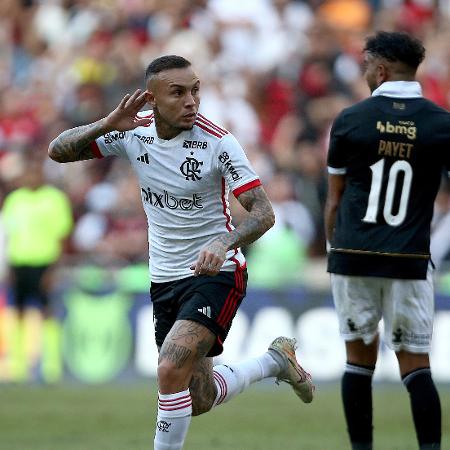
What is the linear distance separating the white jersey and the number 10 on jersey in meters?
0.87

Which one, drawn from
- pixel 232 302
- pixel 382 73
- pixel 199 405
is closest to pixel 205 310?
pixel 232 302

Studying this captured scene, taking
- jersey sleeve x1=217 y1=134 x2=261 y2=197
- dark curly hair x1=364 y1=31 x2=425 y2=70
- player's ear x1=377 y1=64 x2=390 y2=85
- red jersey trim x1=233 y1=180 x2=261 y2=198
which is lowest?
red jersey trim x1=233 y1=180 x2=261 y2=198

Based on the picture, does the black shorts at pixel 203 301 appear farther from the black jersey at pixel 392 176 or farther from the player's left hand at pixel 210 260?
the black jersey at pixel 392 176

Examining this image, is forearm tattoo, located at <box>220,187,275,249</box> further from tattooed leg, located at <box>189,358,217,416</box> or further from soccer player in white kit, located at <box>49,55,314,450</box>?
tattooed leg, located at <box>189,358,217,416</box>

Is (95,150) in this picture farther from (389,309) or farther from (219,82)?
(219,82)

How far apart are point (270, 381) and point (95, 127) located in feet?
27.8

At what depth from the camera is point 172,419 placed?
7211mm

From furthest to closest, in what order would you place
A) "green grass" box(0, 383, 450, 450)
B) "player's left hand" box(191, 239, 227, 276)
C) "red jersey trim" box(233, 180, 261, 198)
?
"green grass" box(0, 383, 450, 450) → "red jersey trim" box(233, 180, 261, 198) → "player's left hand" box(191, 239, 227, 276)

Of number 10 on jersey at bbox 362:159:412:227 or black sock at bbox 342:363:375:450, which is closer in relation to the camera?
number 10 on jersey at bbox 362:159:412:227

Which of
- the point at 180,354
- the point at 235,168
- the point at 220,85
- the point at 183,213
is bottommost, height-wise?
the point at 180,354

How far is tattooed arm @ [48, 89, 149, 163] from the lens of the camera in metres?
7.41

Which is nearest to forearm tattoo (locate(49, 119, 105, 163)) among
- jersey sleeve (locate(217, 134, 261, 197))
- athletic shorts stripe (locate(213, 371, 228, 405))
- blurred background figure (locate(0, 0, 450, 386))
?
jersey sleeve (locate(217, 134, 261, 197))

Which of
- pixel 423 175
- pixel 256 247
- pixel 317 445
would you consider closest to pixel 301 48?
pixel 256 247

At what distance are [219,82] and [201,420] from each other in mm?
6796
